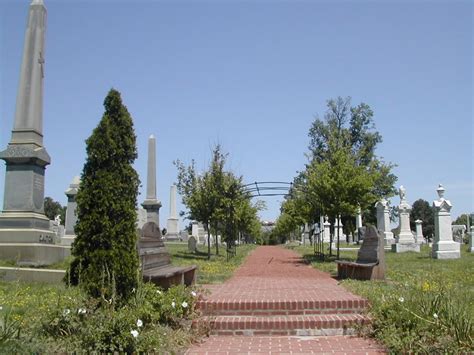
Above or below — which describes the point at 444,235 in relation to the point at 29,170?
below

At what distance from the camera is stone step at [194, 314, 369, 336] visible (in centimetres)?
725

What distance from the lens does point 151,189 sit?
26.9 meters

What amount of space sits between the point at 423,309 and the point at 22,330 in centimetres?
488

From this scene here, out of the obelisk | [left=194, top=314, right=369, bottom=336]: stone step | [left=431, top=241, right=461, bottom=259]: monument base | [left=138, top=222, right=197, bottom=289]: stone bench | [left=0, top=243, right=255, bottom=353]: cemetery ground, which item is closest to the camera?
[left=0, top=243, right=255, bottom=353]: cemetery ground

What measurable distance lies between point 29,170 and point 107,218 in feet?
24.4

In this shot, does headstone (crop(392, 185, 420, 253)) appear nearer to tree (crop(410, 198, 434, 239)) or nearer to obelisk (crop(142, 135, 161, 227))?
obelisk (crop(142, 135, 161, 227))

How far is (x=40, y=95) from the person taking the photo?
13742mm

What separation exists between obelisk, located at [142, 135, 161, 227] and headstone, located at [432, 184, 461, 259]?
13.8 meters

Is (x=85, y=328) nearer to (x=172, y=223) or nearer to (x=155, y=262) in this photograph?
(x=155, y=262)

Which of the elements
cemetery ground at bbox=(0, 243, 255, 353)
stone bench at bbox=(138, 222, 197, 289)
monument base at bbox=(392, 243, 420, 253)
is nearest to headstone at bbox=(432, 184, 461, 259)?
monument base at bbox=(392, 243, 420, 253)

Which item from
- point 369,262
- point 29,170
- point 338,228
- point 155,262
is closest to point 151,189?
point 338,228

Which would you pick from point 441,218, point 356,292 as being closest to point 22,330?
point 356,292

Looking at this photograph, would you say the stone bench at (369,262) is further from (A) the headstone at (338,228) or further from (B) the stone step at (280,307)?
(A) the headstone at (338,228)

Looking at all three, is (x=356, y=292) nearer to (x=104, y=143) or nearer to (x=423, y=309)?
(x=423, y=309)
